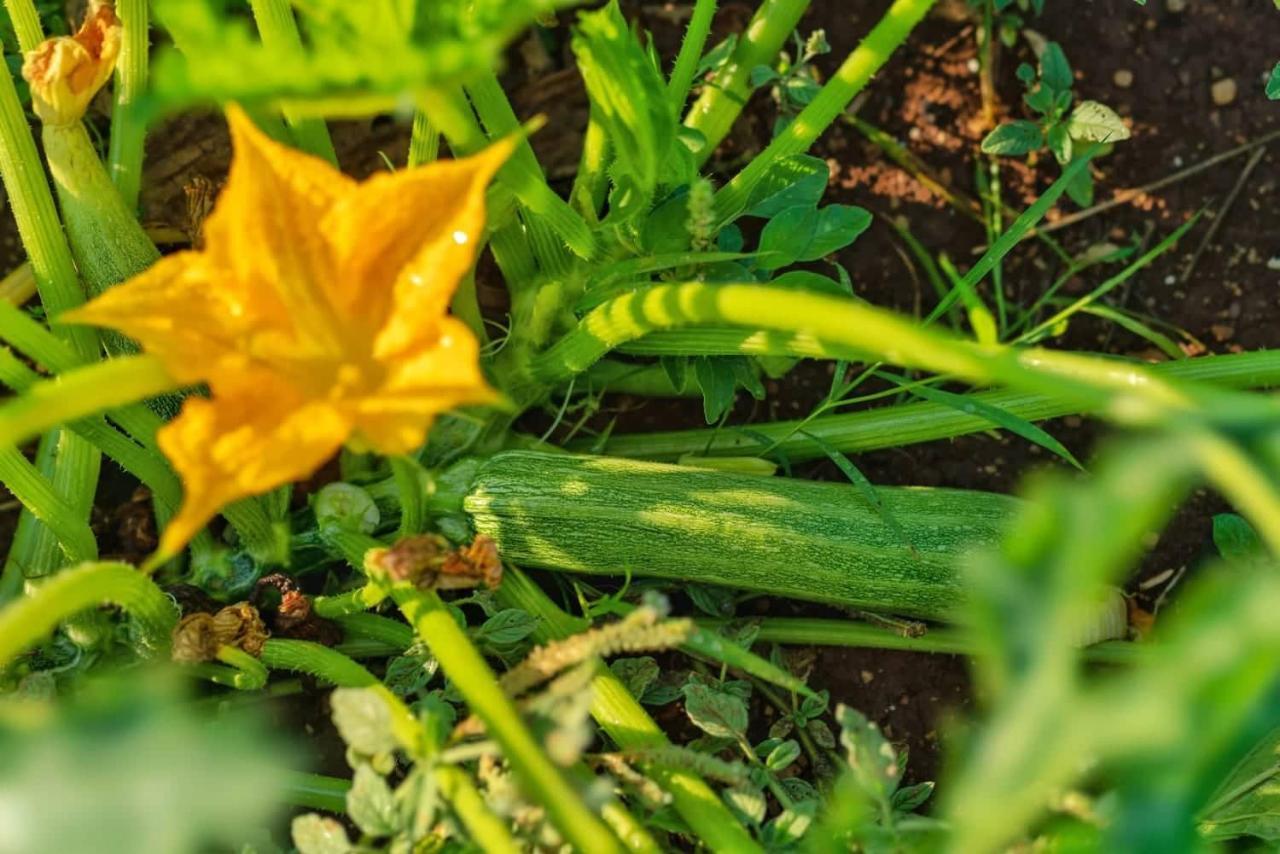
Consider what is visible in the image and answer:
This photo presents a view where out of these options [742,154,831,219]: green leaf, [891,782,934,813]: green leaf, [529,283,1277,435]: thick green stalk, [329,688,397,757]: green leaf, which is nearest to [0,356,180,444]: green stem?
[329,688,397,757]: green leaf

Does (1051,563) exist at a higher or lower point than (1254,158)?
higher

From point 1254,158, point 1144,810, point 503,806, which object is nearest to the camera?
point 1144,810

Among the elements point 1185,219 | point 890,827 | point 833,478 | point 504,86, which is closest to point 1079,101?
point 1185,219

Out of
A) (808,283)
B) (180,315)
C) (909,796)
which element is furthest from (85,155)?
(909,796)

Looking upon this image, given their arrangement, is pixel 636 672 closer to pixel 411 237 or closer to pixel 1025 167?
pixel 411 237

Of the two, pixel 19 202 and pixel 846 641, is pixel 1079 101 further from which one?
pixel 19 202

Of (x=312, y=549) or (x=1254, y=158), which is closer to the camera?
(x=312, y=549)

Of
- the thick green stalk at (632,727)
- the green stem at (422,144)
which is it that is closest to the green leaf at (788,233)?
the green stem at (422,144)
